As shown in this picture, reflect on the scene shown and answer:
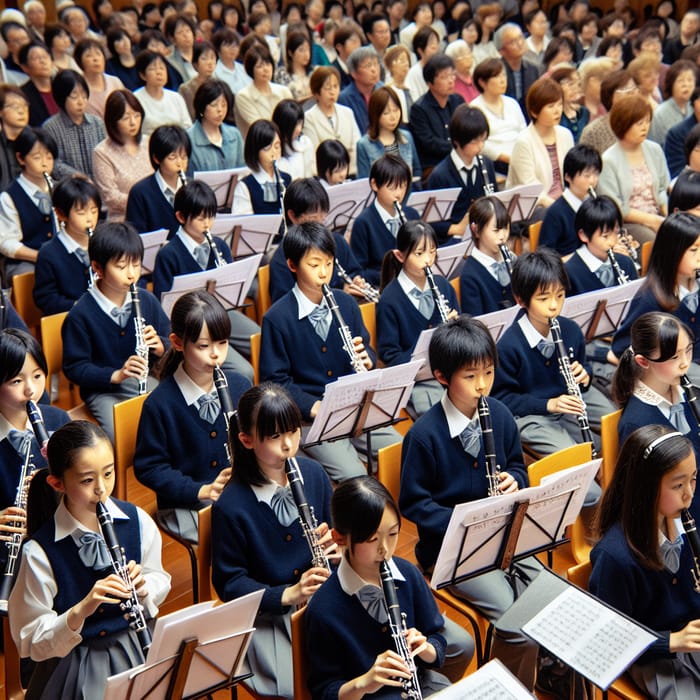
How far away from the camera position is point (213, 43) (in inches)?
322

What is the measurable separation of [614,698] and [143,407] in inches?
67.0

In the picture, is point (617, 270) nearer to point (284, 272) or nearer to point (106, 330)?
point (284, 272)

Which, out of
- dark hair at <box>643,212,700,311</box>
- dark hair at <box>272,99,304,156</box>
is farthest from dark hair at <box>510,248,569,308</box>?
dark hair at <box>272,99,304,156</box>

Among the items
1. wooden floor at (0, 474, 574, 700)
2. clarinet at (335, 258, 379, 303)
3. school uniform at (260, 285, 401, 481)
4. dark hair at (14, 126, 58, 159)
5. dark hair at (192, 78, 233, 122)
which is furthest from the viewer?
dark hair at (192, 78, 233, 122)

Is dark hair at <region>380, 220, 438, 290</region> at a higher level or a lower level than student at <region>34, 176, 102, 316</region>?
lower

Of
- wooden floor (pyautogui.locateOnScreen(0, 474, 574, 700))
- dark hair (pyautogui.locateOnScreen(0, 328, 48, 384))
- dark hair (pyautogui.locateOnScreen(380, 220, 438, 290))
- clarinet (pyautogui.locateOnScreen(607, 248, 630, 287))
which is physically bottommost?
wooden floor (pyautogui.locateOnScreen(0, 474, 574, 700))

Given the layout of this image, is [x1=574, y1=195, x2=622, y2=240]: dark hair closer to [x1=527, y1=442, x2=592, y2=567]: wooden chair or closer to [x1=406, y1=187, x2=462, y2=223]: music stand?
[x1=406, y1=187, x2=462, y2=223]: music stand

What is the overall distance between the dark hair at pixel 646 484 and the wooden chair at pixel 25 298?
120 inches

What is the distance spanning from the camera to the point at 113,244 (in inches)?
151

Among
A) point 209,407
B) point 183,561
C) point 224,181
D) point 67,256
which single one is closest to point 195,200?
point 67,256

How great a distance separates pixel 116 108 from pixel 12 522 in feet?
10.6

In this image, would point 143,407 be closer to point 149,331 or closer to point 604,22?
point 149,331

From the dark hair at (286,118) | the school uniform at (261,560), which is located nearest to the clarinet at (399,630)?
the school uniform at (261,560)

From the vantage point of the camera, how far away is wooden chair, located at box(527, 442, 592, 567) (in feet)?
9.72
